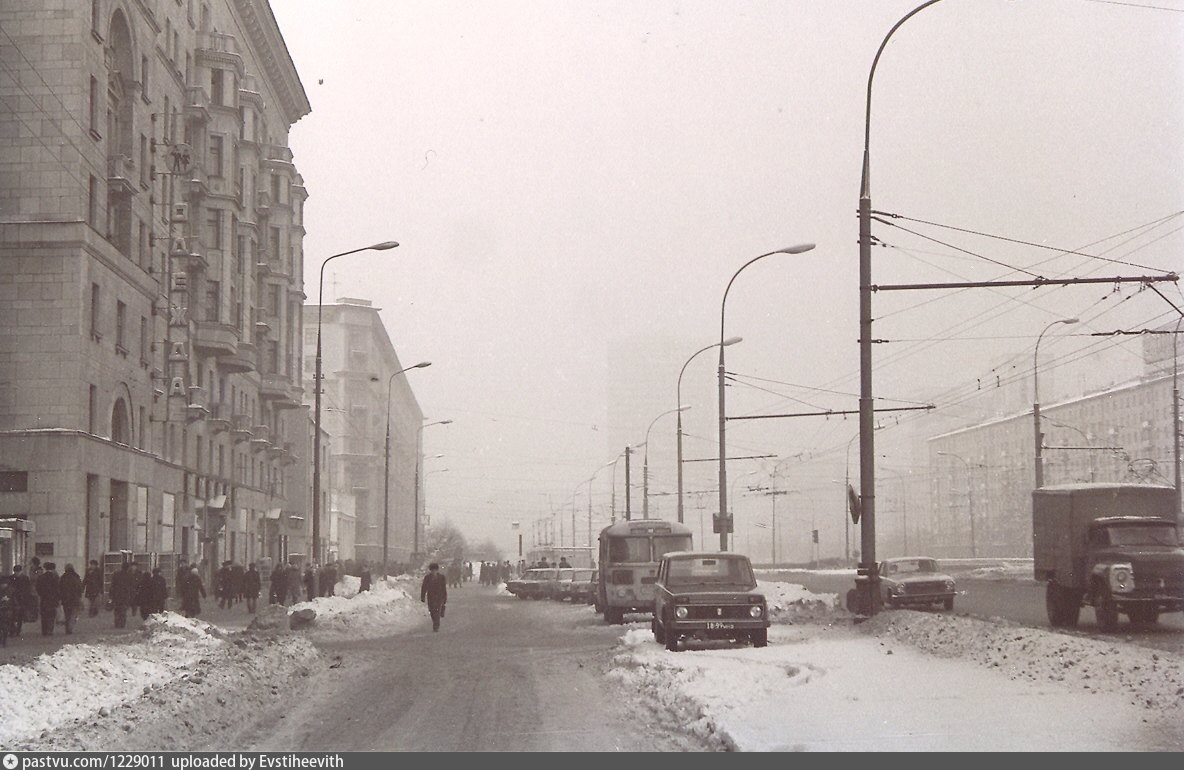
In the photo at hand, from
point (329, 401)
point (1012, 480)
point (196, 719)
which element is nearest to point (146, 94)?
point (196, 719)

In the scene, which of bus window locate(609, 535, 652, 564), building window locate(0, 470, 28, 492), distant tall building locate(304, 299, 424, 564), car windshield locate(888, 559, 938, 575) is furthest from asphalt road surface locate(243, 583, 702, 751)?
distant tall building locate(304, 299, 424, 564)

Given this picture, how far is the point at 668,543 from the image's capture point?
110ft

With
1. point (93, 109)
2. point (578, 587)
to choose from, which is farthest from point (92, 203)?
point (578, 587)

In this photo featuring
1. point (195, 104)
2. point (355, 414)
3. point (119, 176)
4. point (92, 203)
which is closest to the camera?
point (92, 203)

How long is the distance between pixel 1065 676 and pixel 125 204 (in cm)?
3567

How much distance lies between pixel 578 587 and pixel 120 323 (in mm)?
17597

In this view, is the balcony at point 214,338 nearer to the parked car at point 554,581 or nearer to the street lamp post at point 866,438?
the parked car at point 554,581

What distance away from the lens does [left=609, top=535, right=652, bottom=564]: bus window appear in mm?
33031

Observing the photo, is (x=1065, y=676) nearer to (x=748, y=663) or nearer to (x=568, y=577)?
(x=748, y=663)

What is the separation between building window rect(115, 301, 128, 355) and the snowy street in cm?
2167

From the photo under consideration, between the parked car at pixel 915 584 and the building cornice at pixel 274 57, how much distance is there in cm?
4080

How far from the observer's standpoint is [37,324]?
38000mm

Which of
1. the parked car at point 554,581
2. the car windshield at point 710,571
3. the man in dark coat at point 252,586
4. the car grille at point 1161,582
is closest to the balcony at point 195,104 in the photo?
the man in dark coat at point 252,586

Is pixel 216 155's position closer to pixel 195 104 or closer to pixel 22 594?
pixel 195 104
